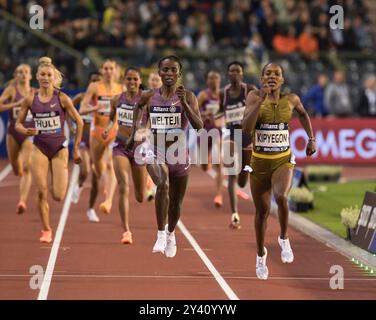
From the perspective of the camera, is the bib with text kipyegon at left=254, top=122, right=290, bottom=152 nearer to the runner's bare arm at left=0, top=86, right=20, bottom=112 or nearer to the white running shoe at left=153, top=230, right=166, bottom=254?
the white running shoe at left=153, top=230, right=166, bottom=254

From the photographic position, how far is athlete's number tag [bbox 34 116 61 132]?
16.8 m

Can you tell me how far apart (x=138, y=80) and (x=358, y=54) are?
18.2 m

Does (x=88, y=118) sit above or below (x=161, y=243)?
above

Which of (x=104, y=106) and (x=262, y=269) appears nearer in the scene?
(x=262, y=269)

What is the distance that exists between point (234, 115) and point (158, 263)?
454cm

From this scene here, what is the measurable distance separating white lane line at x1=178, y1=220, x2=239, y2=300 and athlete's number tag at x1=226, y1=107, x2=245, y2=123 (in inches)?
71.6

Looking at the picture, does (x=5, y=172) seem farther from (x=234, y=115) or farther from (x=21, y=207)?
(x=234, y=115)

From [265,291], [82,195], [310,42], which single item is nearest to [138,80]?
[265,291]

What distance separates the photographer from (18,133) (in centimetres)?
2041

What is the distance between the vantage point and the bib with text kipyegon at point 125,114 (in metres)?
17.5

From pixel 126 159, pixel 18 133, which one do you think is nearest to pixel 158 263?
pixel 126 159

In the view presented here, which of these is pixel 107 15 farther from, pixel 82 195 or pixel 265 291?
pixel 265 291

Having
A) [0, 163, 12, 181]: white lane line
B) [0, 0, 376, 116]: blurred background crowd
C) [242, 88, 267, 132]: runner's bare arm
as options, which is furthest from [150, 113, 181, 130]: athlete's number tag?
[0, 0, 376, 116]: blurred background crowd

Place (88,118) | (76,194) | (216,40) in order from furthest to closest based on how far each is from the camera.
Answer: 1. (216,40)
2. (76,194)
3. (88,118)
